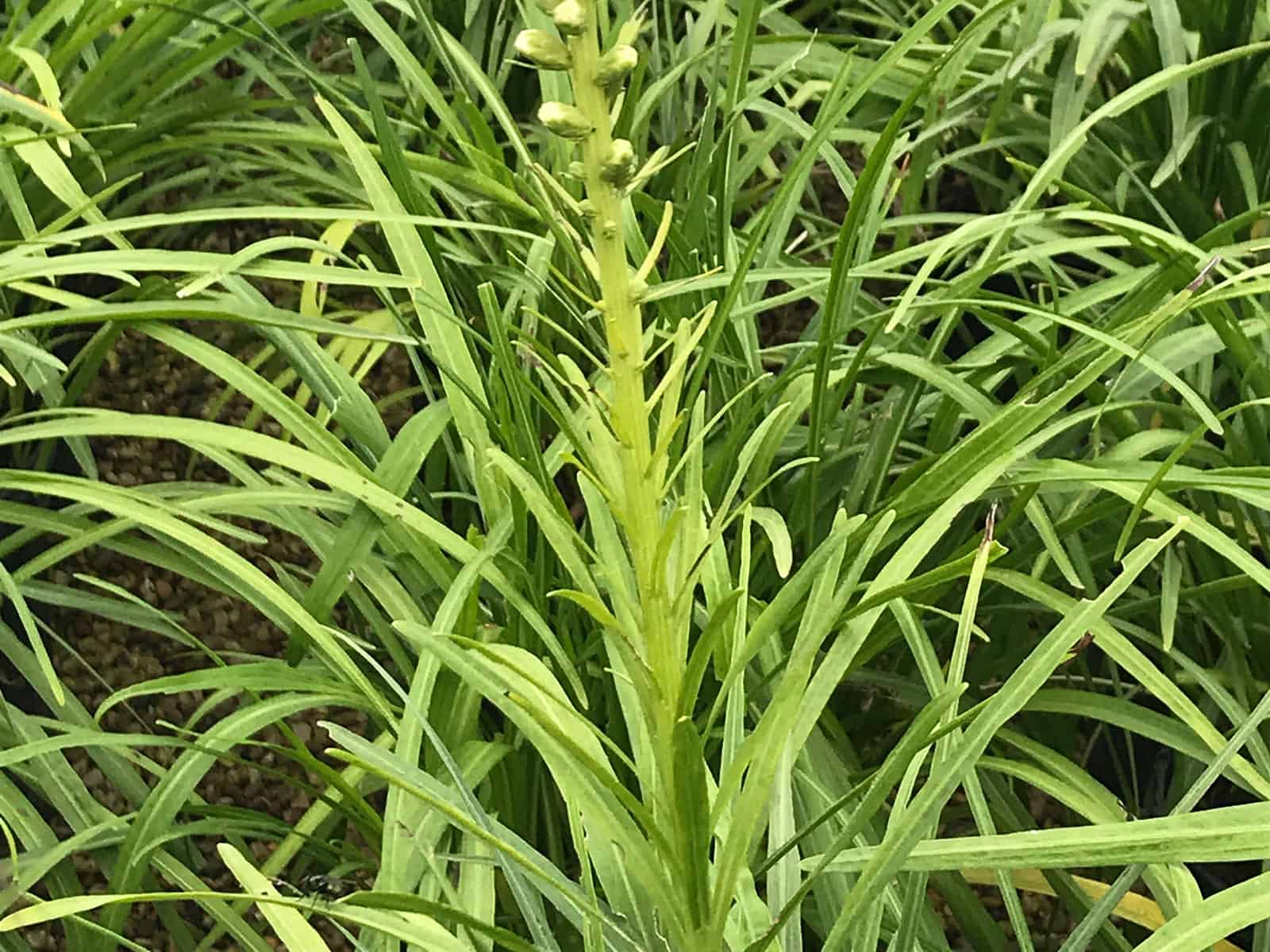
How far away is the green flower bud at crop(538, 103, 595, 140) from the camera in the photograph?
31 centimetres

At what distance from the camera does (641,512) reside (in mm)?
399

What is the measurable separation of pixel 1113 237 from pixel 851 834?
0.51 meters

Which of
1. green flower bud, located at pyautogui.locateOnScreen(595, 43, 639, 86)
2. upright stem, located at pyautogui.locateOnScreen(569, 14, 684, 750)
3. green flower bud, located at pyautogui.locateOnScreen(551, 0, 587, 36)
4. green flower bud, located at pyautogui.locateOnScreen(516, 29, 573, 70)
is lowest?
upright stem, located at pyautogui.locateOnScreen(569, 14, 684, 750)

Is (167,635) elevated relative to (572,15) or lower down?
lower down

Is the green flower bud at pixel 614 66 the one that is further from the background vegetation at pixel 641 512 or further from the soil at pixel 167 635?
the soil at pixel 167 635

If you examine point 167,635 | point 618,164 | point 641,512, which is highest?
point 618,164

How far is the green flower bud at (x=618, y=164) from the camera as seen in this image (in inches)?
12.5

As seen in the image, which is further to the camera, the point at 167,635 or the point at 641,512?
the point at 167,635

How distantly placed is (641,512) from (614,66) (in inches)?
5.7

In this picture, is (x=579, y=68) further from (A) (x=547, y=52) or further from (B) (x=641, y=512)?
(B) (x=641, y=512)

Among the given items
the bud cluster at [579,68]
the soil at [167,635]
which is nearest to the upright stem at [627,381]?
the bud cluster at [579,68]

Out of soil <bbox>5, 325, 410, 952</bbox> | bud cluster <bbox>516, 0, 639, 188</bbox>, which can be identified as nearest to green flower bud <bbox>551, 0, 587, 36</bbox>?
bud cluster <bbox>516, 0, 639, 188</bbox>

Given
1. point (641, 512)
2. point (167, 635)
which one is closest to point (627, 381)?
point (641, 512)

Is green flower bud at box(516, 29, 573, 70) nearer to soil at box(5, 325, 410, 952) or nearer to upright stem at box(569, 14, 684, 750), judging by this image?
upright stem at box(569, 14, 684, 750)
